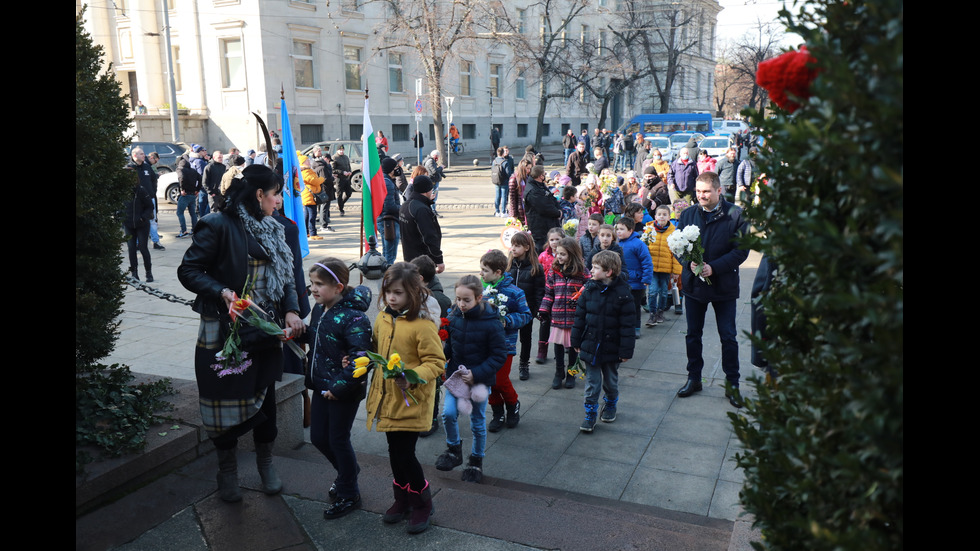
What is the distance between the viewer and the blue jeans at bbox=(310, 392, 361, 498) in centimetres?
423

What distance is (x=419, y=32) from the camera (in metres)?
32.6

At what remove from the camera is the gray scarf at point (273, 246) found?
14.0 ft

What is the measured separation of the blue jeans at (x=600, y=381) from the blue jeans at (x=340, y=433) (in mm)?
2233

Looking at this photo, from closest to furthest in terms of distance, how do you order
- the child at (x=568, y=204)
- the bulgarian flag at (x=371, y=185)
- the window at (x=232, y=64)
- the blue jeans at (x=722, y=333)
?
the blue jeans at (x=722, y=333) → the bulgarian flag at (x=371, y=185) → the child at (x=568, y=204) → the window at (x=232, y=64)

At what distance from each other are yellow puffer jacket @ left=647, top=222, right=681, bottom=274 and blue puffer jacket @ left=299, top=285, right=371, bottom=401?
5421 millimetres

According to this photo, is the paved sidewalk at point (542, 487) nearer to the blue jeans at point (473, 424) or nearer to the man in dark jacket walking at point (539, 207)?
the blue jeans at point (473, 424)

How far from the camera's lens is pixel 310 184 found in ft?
50.6

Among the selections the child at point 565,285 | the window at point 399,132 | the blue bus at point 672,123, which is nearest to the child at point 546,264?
the child at point 565,285

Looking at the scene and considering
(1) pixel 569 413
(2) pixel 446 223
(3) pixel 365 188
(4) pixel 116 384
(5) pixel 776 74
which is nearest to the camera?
(5) pixel 776 74

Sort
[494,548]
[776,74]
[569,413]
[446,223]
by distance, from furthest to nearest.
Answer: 1. [446,223]
2. [569,413]
3. [494,548]
4. [776,74]

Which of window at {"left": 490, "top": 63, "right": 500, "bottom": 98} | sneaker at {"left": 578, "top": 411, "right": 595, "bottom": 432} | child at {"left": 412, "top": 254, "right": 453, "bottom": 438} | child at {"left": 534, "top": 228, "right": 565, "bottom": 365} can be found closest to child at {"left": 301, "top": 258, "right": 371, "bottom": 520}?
child at {"left": 412, "top": 254, "right": 453, "bottom": 438}

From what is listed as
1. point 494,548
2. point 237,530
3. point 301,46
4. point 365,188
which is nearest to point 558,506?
point 494,548
